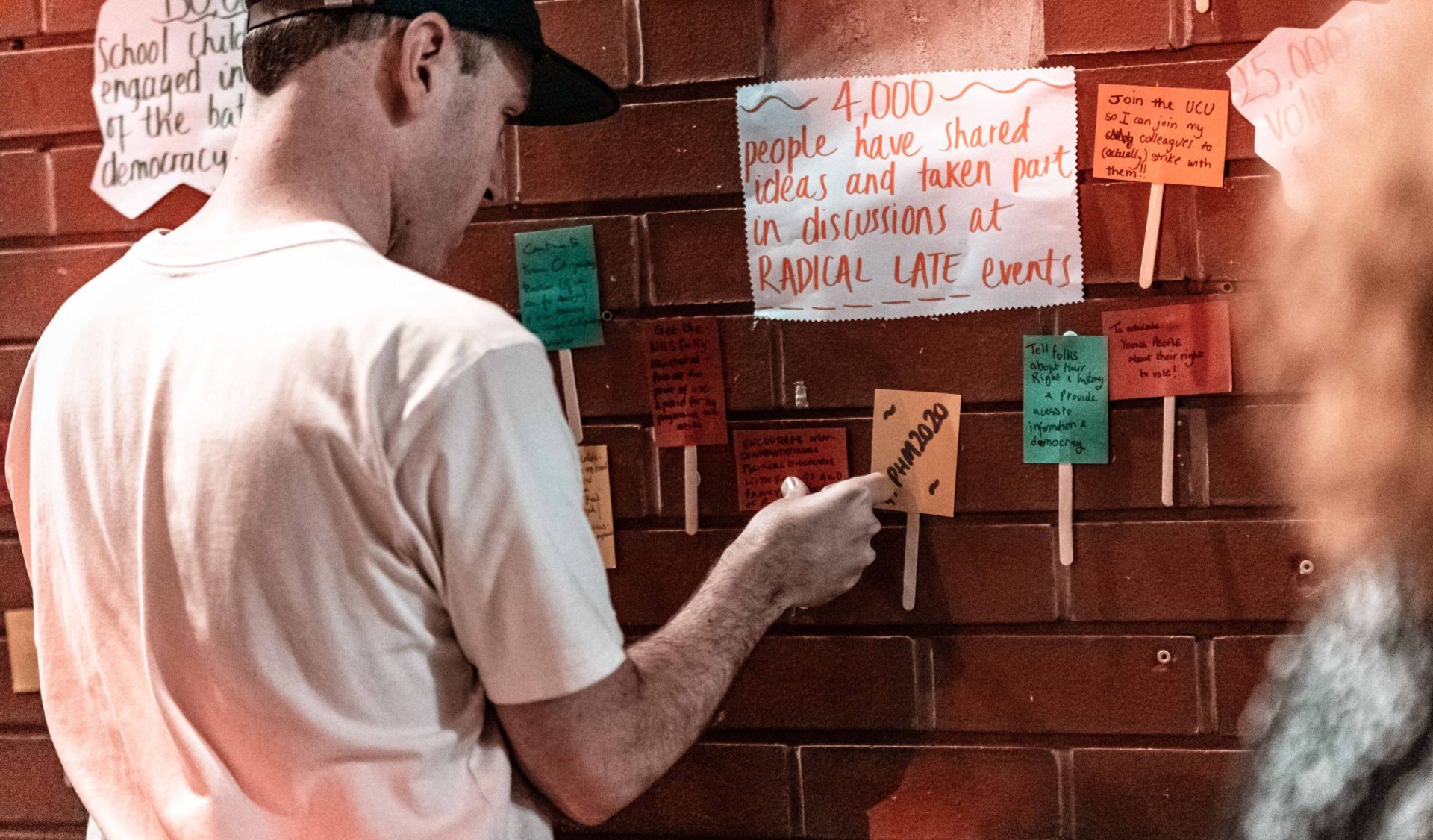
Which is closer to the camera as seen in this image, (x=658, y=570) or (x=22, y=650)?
(x=658, y=570)

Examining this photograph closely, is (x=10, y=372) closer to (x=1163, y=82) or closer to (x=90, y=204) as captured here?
(x=90, y=204)

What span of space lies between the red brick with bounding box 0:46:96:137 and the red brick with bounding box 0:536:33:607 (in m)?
0.41

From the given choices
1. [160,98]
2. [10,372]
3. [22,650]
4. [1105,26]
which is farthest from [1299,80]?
[22,650]

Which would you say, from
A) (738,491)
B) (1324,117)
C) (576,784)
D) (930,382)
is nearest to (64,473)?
(576,784)

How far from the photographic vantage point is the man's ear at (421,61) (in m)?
0.95

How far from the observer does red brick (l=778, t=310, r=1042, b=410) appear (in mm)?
1396

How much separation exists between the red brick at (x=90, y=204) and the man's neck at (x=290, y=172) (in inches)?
26.8

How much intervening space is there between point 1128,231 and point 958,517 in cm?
38

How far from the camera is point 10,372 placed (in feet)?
5.32

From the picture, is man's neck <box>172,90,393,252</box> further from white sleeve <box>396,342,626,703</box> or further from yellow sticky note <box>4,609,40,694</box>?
yellow sticky note <box>4,609,40,694</box>

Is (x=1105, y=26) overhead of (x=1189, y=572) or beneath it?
overhead

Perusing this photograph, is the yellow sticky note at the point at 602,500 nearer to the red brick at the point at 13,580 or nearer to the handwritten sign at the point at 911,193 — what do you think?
the handwritten sign at the point at 911,193

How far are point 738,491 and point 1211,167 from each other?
650 mm

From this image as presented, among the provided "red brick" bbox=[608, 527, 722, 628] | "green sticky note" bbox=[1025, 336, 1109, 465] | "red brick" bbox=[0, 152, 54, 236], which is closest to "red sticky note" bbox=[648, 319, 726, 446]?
"red brick" bbox=[608, 527, 722, 628]
